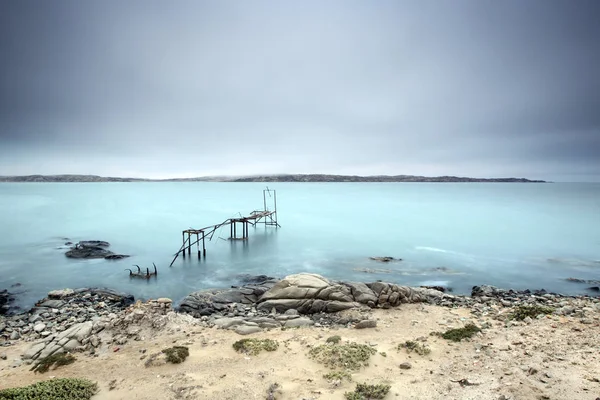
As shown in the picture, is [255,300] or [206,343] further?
[255,300]

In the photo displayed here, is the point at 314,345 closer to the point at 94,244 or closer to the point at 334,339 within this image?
the point at 334,339

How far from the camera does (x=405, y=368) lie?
10.8 metres

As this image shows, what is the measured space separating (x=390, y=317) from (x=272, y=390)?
911 centimetres

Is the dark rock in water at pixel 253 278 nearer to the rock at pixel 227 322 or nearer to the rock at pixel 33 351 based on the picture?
the rock at pixel 227 322

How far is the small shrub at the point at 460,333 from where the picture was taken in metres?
13.1

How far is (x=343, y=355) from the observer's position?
11.3m

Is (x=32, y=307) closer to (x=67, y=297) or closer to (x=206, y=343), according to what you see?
(x=67, y=297)

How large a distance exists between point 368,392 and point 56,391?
9.02m

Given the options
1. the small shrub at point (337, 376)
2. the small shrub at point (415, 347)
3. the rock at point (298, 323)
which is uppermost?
the small shrub at point (337, 376)

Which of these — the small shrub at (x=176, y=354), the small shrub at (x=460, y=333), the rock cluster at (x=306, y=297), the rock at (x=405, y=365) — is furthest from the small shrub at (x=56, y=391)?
the small shrub at (x=460, y=333)

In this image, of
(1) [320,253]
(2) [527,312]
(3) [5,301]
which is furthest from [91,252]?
(2) [527,312]

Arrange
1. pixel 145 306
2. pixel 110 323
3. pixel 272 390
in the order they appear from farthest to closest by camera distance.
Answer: pixel 145 306 → pixel 110 323 → pixel 272 390

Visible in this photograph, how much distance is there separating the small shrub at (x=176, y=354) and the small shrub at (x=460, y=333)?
33.5 ft

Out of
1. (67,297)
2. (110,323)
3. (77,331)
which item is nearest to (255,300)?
(110,323)
